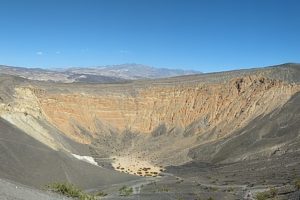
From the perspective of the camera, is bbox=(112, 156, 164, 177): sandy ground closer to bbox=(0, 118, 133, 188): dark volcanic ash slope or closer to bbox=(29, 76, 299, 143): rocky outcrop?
bbox=(29, 76, 299, 143): rocky outcrop

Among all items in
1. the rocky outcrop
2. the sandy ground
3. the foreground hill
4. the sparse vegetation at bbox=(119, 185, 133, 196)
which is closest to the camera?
the sparse vegetation at bbox=(119, 185, 133, 196)

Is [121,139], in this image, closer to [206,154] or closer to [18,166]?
[206,154]

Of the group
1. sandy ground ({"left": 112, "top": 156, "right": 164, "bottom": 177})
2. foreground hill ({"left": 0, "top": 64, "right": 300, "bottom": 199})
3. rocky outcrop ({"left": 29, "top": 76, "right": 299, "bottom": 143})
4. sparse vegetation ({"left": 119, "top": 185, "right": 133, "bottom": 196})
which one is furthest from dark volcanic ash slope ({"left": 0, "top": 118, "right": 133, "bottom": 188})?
rocky outcrop ({"left": 29, "top": 76, "right": 299, "bottom": 143})

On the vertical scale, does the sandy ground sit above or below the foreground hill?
below

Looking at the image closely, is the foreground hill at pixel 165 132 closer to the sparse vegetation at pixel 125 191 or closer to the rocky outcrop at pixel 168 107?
the rocky outcrop at pixel 168 107

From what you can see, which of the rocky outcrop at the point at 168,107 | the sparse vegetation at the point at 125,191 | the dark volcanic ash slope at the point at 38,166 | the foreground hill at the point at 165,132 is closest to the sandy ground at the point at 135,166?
the foreground hill at the point at 165,132

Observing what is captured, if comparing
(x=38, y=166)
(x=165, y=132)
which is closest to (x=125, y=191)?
(x=38, y=166)
